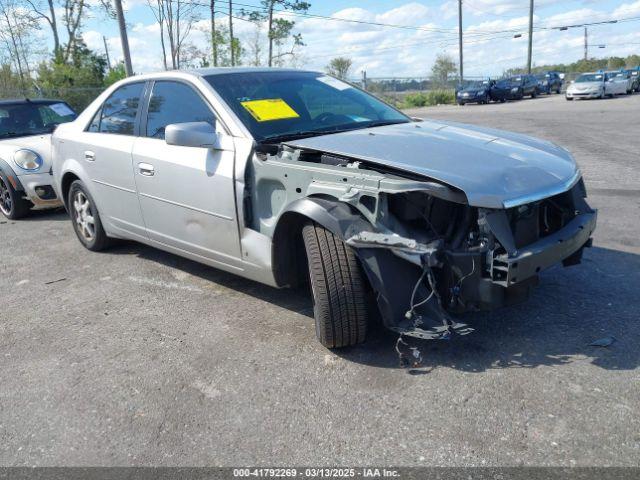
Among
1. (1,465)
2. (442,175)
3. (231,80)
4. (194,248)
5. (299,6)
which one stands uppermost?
(299,6)

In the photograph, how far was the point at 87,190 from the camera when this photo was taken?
5.29 meters

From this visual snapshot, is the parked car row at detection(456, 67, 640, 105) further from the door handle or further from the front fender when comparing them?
the door handle

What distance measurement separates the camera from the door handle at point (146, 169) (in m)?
4.31

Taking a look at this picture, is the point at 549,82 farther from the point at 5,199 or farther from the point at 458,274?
the point at 458,274

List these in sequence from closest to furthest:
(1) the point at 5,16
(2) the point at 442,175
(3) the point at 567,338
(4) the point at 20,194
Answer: (2) the point at 442,175
(3) the point at 567,338
(4) the point at 20,194
(1) the point at 5,16

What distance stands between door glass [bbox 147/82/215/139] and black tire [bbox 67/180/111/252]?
1280 millimetres

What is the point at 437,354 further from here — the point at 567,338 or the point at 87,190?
the point at 87,190

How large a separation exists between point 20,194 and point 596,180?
7833 mm

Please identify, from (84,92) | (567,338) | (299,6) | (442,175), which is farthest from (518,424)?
(299,6)

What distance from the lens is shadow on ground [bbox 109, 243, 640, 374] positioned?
3162mm

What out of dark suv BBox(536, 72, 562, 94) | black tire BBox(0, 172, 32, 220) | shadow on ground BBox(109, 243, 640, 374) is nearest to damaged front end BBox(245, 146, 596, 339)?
shadow on ground BBox(109, 243, 640, 374)

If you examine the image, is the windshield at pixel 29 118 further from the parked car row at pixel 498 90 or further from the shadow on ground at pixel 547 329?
the parked car row at pixel 498 90

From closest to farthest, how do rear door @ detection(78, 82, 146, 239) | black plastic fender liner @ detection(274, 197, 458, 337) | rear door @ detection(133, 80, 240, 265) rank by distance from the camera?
black plastic fender liner @ detection(274, 197, 458, 337), rear door @ detection(133, 80, 240, 265), rear door @ detection(78, 82, 146, 239)

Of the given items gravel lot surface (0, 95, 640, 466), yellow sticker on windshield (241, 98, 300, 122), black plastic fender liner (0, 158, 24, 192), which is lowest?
gravel lot surface (0, 95, 640, 466)
